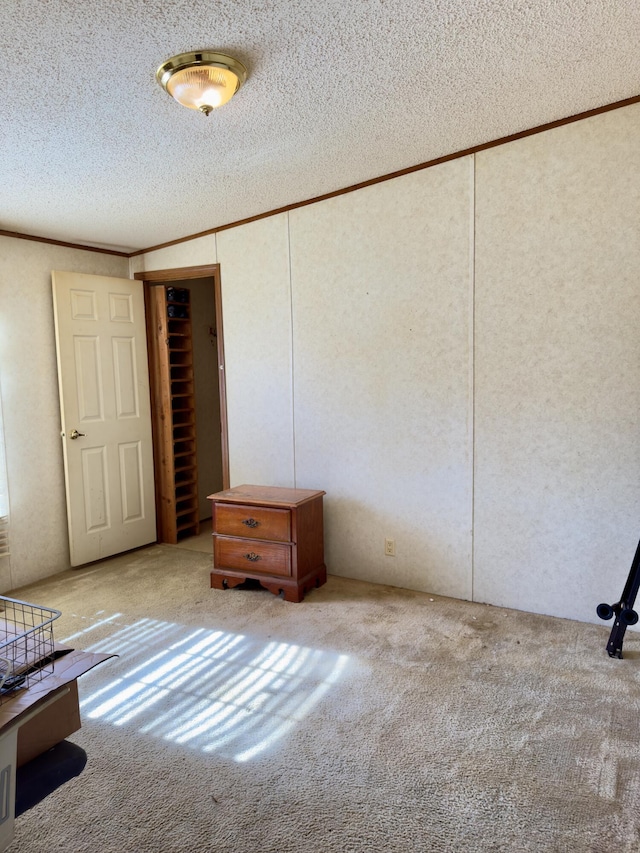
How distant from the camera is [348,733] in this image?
212cm

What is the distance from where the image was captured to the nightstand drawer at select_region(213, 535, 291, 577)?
3.43m

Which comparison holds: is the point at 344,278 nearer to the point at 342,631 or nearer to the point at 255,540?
the point at 255,540

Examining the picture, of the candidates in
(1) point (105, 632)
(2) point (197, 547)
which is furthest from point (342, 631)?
(2) point (197, 547)

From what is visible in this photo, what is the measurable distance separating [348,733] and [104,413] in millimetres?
3088

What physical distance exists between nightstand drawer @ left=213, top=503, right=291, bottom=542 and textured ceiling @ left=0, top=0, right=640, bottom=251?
199 cm

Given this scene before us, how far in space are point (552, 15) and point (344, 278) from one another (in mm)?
1873

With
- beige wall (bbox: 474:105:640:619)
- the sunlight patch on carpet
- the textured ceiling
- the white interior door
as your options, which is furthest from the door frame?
beige wall (bbox: 474:105:640:619)

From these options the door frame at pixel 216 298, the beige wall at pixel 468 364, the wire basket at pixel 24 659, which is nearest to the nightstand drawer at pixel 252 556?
the beige wall at pixel 468 364

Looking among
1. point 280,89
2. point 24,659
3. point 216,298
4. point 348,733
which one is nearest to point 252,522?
point 348,733

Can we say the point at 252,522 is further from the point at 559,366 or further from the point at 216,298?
the point at 559,366

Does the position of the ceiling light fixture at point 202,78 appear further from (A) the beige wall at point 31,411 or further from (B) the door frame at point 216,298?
(A) the beige wall at point 31,411

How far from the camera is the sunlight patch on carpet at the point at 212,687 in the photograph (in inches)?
85.1

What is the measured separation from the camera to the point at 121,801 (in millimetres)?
1813

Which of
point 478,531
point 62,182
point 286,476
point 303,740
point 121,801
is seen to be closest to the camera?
point 121,801
